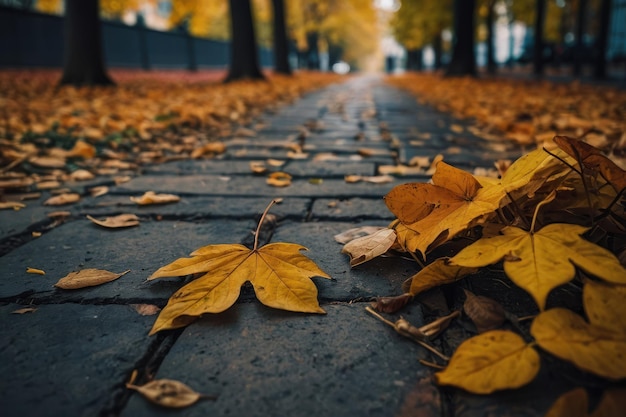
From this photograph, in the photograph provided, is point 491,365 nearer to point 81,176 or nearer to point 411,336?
point 411,336

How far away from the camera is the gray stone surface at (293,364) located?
78 cm

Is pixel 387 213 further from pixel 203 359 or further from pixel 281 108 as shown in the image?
pixel 281 108

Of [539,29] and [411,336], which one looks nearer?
[411,336]

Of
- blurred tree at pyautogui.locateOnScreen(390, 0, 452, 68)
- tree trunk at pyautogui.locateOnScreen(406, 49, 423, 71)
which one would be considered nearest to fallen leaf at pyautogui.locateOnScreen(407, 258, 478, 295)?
blurred tree at pyautogui.locateOnScreen(390, 0, 452, 68)

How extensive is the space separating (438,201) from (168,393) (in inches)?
28.5

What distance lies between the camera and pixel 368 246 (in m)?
1.34

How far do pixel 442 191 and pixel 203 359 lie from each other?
2.17 ft

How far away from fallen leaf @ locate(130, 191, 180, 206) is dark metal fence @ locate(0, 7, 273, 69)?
49.7ft

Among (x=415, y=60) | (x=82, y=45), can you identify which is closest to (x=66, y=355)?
(x=82, y=45)

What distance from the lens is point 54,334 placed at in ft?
3.28

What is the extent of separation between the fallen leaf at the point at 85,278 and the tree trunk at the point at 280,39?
16618 millimetres

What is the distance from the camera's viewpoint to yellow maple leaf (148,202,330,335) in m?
0.99

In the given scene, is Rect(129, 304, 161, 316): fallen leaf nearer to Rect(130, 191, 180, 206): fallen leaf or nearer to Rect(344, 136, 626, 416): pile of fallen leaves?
Rect(344, 136, 626, 416): pile of fallen leaves

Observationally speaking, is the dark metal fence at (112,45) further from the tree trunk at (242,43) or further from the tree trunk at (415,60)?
the tree trunk at (415,60)
